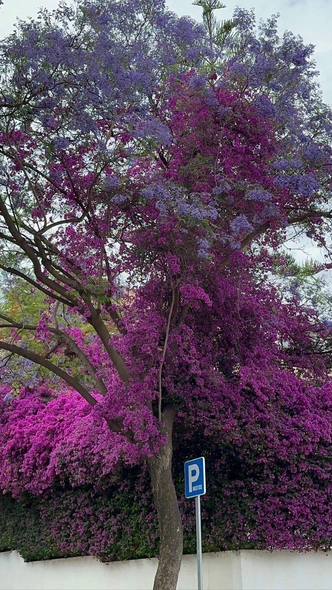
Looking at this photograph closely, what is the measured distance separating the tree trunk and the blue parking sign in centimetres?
95

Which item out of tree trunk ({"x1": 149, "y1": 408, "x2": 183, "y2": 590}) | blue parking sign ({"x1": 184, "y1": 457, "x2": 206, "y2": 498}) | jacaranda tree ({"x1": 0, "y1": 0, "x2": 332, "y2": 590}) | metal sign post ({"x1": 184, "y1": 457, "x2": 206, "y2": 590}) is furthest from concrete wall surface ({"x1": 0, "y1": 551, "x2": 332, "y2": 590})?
blue parking sign ({"x1": 184, "y1": 457, "x2": 206, "y2": 498})

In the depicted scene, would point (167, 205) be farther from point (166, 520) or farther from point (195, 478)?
point (166, 520)

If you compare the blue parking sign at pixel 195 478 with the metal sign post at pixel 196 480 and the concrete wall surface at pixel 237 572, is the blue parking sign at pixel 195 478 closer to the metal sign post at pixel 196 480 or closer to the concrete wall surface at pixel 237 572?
the metal sign post at pixel 196 480

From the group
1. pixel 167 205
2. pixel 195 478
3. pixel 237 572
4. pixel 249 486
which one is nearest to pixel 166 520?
pixel 195 478

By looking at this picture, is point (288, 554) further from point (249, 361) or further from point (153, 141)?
point (153, 141)

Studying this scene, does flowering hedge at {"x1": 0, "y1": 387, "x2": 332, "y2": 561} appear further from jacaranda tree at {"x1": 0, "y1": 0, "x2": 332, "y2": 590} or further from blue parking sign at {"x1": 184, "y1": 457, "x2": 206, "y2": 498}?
blue parking sign at {"x1": 184, "y1": 457, "x2": 206, "y2": 498}

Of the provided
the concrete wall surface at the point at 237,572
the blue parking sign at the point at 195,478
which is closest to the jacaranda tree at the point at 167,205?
the concrete wall surface at the point at 237,572

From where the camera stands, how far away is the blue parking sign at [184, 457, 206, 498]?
960cm

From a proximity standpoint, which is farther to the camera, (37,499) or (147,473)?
(37,499)

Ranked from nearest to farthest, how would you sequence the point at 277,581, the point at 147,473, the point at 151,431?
the point at 151,431
the point at 277,581
the point at 147,473

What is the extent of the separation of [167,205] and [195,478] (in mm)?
3350

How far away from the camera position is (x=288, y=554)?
1164 centimetres

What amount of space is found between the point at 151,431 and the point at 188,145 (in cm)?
393

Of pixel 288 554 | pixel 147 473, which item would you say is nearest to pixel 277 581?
pixel 288 554
